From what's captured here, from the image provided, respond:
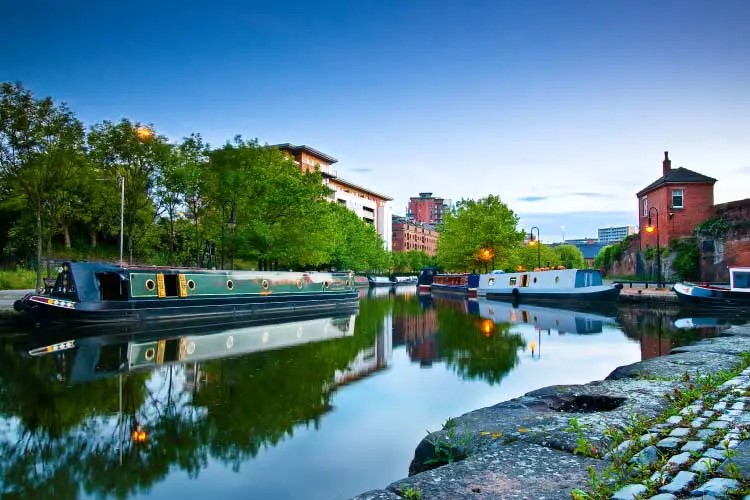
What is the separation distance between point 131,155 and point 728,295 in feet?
109

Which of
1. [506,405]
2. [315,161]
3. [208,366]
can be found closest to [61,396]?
[208,366]

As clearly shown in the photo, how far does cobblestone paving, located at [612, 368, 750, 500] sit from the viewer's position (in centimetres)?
400

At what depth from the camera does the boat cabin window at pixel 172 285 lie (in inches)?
944

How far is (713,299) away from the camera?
28594 millimetres

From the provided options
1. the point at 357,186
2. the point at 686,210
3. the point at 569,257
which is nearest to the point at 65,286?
the point at 686,210

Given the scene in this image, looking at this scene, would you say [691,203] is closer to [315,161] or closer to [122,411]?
[122,411]

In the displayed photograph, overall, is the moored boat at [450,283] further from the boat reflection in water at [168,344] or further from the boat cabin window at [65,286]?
the boat cabin window at [65,286]

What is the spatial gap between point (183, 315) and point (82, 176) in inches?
428

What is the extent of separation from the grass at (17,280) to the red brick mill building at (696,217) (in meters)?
39.9

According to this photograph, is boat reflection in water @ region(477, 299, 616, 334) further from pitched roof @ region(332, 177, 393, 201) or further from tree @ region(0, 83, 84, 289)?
pitched roof @ region(332, 177, 393, 201)

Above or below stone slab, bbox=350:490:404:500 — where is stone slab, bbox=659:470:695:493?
above

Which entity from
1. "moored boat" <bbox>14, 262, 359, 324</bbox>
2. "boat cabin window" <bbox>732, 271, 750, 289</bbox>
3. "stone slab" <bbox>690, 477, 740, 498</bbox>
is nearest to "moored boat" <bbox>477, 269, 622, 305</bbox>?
"boat cabin window" <bbox>732, 271, 750, 289</bbox>

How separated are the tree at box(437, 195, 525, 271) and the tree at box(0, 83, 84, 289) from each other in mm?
44076

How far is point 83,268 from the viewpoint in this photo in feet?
70.0
